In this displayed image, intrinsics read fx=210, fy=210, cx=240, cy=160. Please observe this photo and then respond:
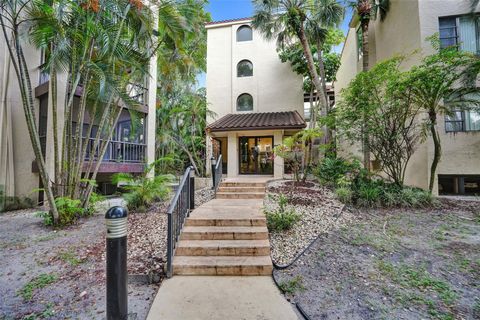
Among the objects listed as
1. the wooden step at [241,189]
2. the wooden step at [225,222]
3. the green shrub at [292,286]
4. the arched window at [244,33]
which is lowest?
the green shrub at [292,286]

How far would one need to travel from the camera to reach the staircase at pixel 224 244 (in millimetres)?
3514

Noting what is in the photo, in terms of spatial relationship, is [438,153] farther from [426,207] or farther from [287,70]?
[287,70]

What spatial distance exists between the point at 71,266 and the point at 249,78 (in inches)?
553

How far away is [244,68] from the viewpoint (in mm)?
15133

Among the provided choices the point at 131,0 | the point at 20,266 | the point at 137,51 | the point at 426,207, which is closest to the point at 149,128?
the point at 137,51

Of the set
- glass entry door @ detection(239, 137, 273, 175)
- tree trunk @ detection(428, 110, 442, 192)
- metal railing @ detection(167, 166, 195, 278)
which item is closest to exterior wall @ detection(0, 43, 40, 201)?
metal railing @ detection(167, 166, 195, 278)

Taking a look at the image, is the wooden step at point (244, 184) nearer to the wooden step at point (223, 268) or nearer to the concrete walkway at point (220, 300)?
the wooden step at point (223, 268)

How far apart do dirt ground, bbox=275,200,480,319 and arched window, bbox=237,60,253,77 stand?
12755 mm

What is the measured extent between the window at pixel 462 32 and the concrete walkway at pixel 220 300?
1107 cm

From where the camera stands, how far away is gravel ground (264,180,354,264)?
13.5ft

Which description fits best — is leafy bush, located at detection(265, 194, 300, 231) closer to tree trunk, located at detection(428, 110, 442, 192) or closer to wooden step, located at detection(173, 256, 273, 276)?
wooden step, located at detection(173, 256, 273, 276)

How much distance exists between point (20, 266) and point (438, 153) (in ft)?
38.2

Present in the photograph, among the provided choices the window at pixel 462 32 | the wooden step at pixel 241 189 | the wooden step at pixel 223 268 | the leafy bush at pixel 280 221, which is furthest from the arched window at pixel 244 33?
the wooden step at pixel 223 268

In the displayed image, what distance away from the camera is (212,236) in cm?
425
